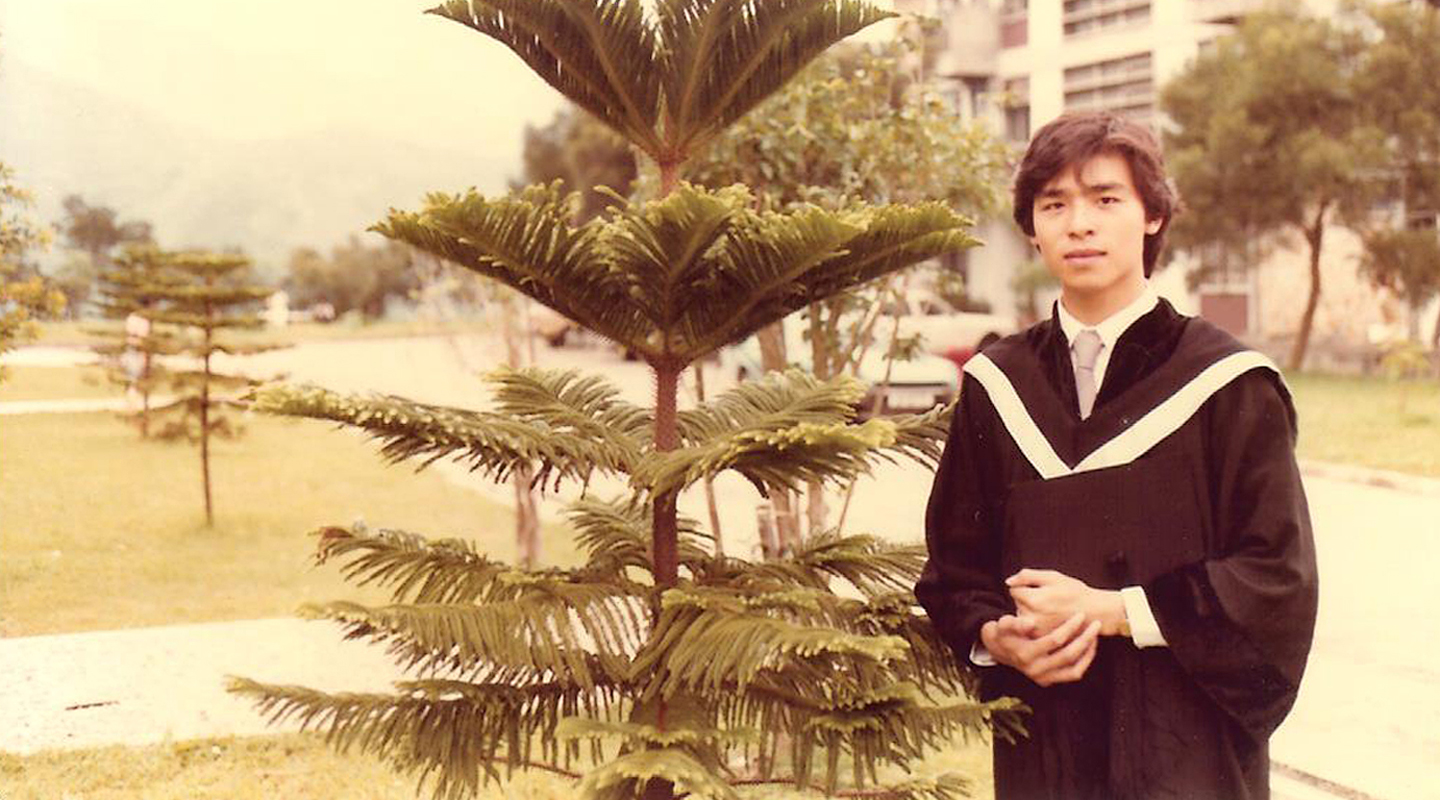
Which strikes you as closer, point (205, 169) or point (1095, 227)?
point (1095, 227)

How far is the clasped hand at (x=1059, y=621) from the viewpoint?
1622 mm

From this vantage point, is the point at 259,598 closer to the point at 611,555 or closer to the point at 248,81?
the point at 248,81

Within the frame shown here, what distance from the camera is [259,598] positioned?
18.4 feet

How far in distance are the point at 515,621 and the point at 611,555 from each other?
0.85ft

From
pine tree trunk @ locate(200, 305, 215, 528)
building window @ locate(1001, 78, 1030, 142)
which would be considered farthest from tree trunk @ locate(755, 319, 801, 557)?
pine tree trunk @ locate(200, 305, 215, 528)

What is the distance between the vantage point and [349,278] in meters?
8.34

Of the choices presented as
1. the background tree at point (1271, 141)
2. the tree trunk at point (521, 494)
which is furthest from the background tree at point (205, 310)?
the background tree at point (1271, 141)

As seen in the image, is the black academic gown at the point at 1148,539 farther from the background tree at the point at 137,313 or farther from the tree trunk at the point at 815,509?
the background tree at the point at 137,313

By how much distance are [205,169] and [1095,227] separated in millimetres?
5245

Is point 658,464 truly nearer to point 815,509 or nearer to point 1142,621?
point 1142,621

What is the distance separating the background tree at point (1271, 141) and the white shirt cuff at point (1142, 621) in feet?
12.6

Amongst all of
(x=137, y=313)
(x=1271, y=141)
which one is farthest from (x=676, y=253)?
(x=1271, y=141)

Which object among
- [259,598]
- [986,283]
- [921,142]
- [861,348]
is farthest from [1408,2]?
[259,598]

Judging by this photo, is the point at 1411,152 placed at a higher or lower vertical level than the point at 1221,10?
lower
